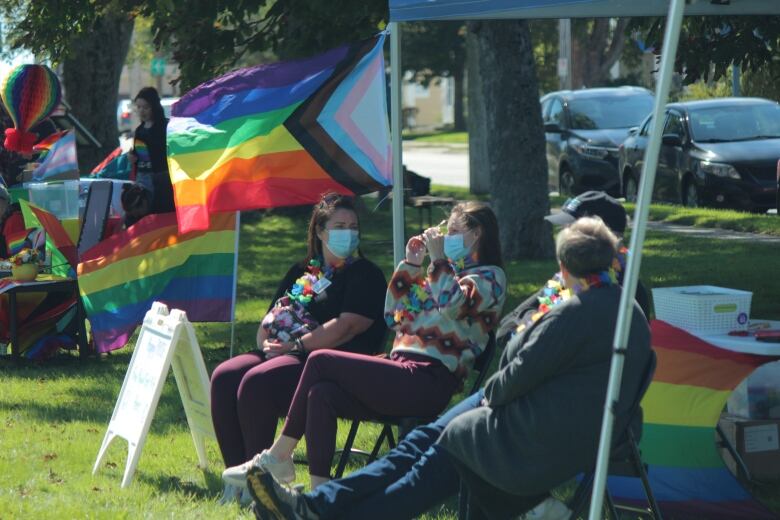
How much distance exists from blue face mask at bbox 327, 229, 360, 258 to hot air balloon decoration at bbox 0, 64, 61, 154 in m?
6.12

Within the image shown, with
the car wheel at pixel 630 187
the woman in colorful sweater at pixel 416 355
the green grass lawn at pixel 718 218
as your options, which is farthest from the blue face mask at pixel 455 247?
the car wheel at pixel 630 187

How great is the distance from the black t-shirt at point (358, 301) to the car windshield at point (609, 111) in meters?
15.6

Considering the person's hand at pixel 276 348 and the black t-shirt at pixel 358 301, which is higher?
the black t-shirt at pixel 358 301

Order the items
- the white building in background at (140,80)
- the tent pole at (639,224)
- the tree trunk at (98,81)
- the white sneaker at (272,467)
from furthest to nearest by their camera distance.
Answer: the white building in background at (140,80) → the tree trunk at (98,81) → the white sneaker at (272,467) → the tent pole at (639,224)

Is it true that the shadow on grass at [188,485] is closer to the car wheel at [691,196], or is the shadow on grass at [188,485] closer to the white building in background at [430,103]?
the car wheel at [691,196]

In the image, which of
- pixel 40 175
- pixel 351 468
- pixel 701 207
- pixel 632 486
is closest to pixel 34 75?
pixel 40 175

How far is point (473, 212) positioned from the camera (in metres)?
6.25

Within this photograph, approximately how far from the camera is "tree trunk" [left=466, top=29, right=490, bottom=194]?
70.5ft

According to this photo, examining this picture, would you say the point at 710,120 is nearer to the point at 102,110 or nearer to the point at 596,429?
the point at 102,110

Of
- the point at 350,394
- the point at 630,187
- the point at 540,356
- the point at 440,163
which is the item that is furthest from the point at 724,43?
the point at 440,163

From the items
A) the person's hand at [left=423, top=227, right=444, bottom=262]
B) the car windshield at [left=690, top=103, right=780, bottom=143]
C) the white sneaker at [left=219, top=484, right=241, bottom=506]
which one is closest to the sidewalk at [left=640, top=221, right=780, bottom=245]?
the car windshield at [left=690, top=103, right=780, bottom=143]

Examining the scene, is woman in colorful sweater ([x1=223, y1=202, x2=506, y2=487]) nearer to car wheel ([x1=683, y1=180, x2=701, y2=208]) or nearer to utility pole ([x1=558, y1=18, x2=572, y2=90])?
car wheel ([x1=683, y1=180, x2=701, y2=208])

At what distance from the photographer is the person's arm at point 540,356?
15.7 ft

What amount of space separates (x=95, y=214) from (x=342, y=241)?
394 cm
